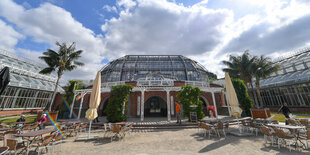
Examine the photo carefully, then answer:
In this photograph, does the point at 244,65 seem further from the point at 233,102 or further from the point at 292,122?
the point at 233,102

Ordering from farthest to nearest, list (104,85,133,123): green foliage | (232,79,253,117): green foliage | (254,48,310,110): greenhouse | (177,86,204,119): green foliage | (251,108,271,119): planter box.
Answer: (254,48,310,110): greenhouse, (232,79,253,117): green foliage, (177,86,204,119): green foliage, (104,85,133,123): green foliage, (251,108,271,119): planter box

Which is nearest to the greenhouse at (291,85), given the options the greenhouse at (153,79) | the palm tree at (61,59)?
the greenhouse at (153,79)

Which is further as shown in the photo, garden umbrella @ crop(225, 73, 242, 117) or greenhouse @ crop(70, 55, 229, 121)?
greenhouse @ crop(70, 55, 229, 121)

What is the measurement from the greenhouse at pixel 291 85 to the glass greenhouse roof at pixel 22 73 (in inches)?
1765

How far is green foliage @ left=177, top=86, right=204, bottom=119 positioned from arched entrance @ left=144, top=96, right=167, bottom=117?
565 centimetres

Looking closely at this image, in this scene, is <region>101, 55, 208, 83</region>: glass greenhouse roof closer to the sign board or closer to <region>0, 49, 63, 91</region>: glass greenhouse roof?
the sign board

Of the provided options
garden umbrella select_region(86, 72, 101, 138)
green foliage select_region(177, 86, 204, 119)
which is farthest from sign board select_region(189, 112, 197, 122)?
garden umbrella select_region(86, 72, 101, 138)

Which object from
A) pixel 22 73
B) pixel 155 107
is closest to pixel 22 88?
pixel 22 73

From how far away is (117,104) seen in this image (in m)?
10.4

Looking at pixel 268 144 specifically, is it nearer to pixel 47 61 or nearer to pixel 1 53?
pixel 47 61

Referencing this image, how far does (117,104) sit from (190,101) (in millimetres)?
6805

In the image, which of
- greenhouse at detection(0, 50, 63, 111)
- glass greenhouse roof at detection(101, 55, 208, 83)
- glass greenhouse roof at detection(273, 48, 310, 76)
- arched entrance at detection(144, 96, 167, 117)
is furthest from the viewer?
glass greenhouse roof at detection(101, 55, 208, 83)

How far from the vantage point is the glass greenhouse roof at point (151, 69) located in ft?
71.4

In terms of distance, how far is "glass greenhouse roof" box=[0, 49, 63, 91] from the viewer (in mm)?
19766
